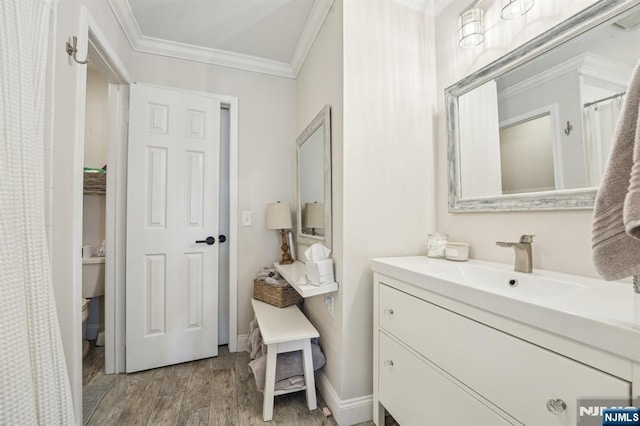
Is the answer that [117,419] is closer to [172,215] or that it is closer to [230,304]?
[230,304]

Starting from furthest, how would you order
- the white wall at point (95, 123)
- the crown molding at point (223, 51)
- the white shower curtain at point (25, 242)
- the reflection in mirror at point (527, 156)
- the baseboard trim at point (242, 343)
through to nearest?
the white wall at point (95, 123), the baseboard trim at point (242, 343), the crown molding at point (223, 51), the reflection in mirror at point (527, 156), the white shower curtain at point (25, 242)

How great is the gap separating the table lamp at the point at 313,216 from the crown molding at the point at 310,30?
1.26 metres

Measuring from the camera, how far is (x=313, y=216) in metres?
2.00

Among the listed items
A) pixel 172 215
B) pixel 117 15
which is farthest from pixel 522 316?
pixel 117 15

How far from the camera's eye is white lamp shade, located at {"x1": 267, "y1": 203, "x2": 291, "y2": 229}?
2266 millimetres

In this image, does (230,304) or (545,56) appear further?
(230,304)

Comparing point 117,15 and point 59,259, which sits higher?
point 117,15

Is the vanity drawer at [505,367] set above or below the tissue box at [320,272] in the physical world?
below

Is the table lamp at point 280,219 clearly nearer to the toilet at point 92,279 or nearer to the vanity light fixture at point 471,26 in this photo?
the toilet at point 92,279

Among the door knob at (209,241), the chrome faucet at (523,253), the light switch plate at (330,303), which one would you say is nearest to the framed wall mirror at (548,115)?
the chrome faucet at (523,253)

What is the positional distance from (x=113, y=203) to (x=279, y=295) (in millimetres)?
1430

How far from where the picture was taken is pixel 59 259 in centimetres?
125

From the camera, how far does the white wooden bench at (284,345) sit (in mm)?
1491

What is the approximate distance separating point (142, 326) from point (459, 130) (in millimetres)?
2575
